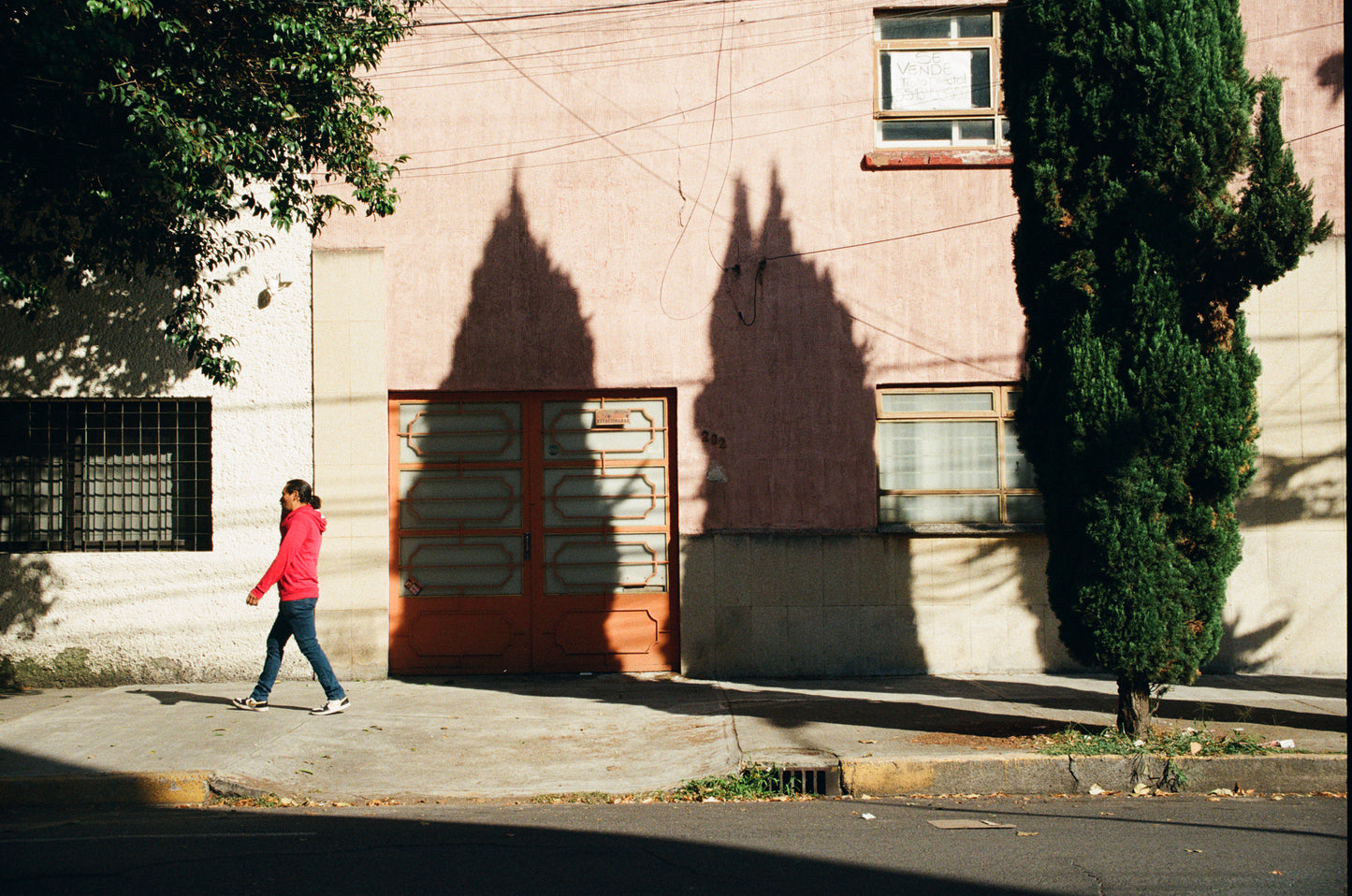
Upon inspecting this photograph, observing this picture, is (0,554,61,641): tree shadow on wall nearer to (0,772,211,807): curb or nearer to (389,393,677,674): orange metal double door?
(389,393,677,674): orange metal double door

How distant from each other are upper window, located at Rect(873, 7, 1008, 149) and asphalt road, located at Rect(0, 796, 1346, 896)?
6.42 metres

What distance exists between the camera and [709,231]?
32.4 ft

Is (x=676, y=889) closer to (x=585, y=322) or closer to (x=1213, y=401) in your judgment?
(x=1213, y=401)

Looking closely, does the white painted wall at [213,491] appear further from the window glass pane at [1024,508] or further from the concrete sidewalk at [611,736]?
the window glass pane at [1024,508]

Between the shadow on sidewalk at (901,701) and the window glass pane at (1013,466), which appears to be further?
the window glass pane at (1013,466)

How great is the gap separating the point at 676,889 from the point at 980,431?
259 inches

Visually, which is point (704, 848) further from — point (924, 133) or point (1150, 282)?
point (924, 133)

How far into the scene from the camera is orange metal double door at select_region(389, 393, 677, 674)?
9.84 meters

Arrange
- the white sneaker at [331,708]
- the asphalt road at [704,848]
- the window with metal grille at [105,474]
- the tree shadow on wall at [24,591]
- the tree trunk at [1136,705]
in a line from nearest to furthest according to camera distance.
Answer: the asphalt road at [704,848], the tree trunk at [1136,705], the white sneaker at [331,708], the tree shadow on wall at [24,591], the window with metal grille at [105,474]

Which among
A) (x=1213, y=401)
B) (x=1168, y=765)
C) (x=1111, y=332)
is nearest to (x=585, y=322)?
(x=1111, y=332)

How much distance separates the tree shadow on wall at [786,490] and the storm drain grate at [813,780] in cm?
329

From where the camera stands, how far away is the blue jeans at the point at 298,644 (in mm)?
7984

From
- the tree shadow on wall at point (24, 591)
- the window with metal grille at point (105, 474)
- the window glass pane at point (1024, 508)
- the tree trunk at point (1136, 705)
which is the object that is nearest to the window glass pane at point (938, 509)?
the window glass pane at point (1024, 508)

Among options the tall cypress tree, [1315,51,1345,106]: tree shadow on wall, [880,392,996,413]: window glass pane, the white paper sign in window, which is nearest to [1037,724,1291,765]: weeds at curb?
the tall cypress tree
